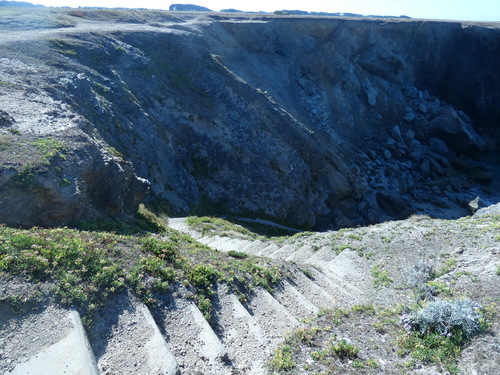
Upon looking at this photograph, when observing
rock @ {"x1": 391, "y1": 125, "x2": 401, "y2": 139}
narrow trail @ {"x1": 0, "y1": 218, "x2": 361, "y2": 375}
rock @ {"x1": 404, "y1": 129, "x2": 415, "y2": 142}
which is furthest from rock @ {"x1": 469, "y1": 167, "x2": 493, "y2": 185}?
narrow trail @ {"x1": 0, "y1": 218, "x2": 361, "y2": 375}

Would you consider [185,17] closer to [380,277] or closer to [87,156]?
[87,156]

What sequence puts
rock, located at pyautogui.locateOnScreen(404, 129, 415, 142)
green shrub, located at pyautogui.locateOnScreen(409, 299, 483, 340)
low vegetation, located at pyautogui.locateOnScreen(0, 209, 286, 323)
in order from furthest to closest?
rock, located at pyautogui.locateOnScreen(404, 129, 415, 142) < green shrub, located at pyautogui.locateOnScreen(409, 299, 483, 340) < low vegetation, located at pyautogui.locateOnScreen(0, 209, 286, 323)

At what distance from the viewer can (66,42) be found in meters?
26.1

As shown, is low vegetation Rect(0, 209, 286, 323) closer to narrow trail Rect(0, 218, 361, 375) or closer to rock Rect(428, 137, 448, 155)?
narrow trail Rect(0, 218, 361, 375)

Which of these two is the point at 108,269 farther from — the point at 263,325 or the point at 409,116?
the point at 409,116

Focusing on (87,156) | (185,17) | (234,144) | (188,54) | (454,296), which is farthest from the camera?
(185,17)

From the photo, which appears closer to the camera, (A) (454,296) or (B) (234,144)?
(A) (454,296)

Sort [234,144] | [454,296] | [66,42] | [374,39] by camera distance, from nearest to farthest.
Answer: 1. [454,296]
2. [66,42]
3. [234,144]
4. [374,39]

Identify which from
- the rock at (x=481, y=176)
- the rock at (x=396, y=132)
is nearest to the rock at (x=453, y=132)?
the rock at (x=481, y=176)

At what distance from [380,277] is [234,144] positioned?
18.1 meters

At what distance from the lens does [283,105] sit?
37.2 m

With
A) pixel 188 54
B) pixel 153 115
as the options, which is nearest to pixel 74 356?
pixel 153 115

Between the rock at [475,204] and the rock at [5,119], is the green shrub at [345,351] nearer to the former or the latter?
the rock at [5,119]

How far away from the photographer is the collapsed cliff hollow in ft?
78.3
